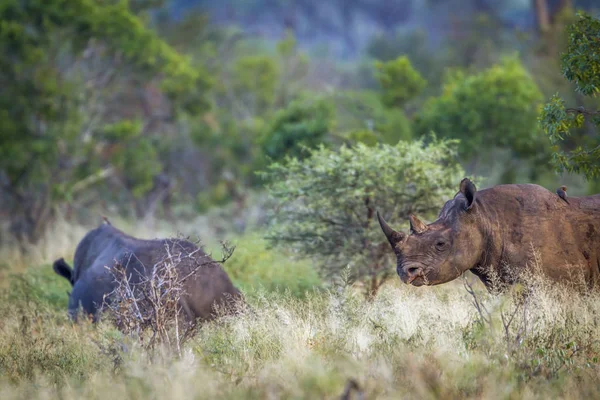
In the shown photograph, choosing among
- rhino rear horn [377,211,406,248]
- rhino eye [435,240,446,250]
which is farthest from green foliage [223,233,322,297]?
rhino eye [435,240,446,250]

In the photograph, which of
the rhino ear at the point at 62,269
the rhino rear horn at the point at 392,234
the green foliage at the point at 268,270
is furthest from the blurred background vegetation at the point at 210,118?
the rhino ear at the point at 62,269

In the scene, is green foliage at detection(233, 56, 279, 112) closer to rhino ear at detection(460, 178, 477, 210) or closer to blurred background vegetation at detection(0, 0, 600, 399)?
blurred background vegetation at detection(0, 0, 600, 399)

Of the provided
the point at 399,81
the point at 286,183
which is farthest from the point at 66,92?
the point at 286,183

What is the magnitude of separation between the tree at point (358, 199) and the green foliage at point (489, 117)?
7566 millimetres

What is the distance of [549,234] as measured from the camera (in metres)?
9.03

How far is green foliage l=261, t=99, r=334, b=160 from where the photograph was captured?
1780cm

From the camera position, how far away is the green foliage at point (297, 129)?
17797 millimetres

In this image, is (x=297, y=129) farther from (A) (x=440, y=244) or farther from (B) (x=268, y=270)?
(A) (x=440, y=244)

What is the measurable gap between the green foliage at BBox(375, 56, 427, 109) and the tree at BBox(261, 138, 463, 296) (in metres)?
9.51

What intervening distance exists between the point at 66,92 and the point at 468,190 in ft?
58.4

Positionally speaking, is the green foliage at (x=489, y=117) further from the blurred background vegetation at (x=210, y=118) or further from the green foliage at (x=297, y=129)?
the green foliage at (x=297, y=129)

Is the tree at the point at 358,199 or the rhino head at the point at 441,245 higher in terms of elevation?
the rhino head at the point at 441,245

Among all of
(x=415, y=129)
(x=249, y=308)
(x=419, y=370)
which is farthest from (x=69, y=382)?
(x=415, y=129)

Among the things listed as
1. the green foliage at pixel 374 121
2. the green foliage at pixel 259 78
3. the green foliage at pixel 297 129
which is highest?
the green foliage at pixel 297 129
